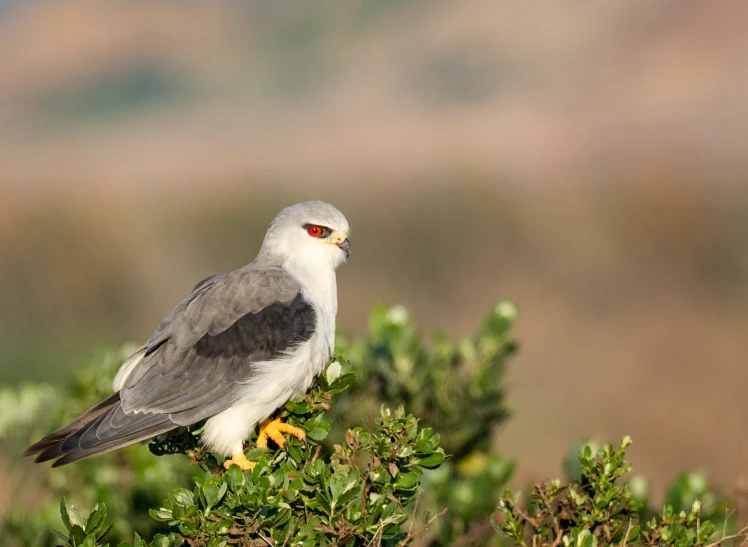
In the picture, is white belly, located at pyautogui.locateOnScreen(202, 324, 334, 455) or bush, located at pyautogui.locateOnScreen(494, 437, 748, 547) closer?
bush, located at pyautogui.locateOnScreen(494, 437, 748, 547)

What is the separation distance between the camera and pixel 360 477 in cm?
387

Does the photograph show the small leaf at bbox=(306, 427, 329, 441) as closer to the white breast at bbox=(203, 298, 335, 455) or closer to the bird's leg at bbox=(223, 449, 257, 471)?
the white breast at bbox=(203, 298, 335, 455)

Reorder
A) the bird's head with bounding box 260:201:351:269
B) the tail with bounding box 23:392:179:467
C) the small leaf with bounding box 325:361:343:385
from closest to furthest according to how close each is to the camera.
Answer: the small leaf with bounding box 325:361:343:385 < the tail with bounding box 23:392:179:467 < the bird's head with bounding box 260:201:351:269

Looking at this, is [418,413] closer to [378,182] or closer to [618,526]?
[618,526]

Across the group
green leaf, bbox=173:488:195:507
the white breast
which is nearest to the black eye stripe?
the white breast

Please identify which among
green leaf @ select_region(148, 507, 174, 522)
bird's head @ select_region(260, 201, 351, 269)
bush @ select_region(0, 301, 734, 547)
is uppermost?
bird's head @ select_region(260, 201, 351, 269)

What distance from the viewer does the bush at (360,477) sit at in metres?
3.72

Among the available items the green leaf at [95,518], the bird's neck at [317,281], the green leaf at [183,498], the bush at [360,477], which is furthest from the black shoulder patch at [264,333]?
the green leaf at [95,518]

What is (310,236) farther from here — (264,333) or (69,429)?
(69,429)

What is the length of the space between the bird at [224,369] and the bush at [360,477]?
179mm

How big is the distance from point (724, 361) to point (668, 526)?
46.3 ft

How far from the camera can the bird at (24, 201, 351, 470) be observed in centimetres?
487

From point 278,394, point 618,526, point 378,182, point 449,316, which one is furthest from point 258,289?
point 378,182

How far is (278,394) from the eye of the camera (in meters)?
4.87
